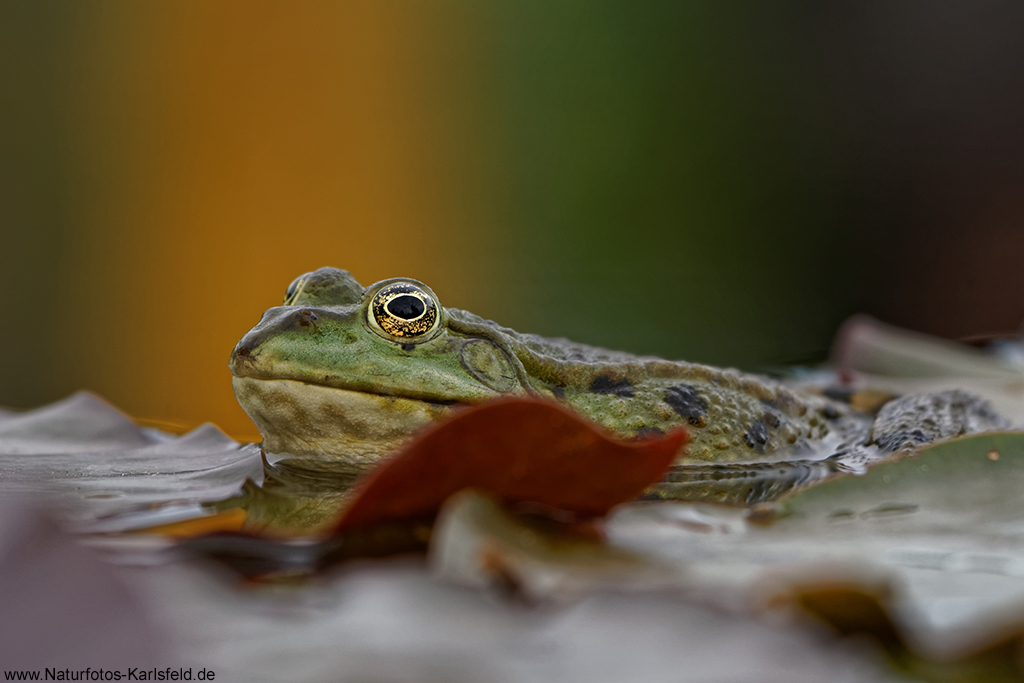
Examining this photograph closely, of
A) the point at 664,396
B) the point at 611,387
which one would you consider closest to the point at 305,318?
the point at 611,387

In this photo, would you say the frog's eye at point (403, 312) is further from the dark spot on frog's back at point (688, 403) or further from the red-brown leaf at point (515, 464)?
the red-brown leaf at point (515, 464)

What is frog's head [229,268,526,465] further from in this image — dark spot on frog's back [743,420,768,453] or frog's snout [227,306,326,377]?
dark spot on frog's back [743,420,768,453]

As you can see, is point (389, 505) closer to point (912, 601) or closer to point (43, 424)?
point (912, 601)


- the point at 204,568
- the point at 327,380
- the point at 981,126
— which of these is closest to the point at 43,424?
the point at 327,380

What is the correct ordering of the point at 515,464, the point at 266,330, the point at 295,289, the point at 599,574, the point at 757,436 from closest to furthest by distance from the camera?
the point at 599,574 < the point at 515,464 < the point at 266,330 < the point at 295,289 < the point at 757,436

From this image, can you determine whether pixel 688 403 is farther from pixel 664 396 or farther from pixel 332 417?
pixel 332 417

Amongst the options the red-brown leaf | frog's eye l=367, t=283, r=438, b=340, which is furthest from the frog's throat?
the red-brown leaf
